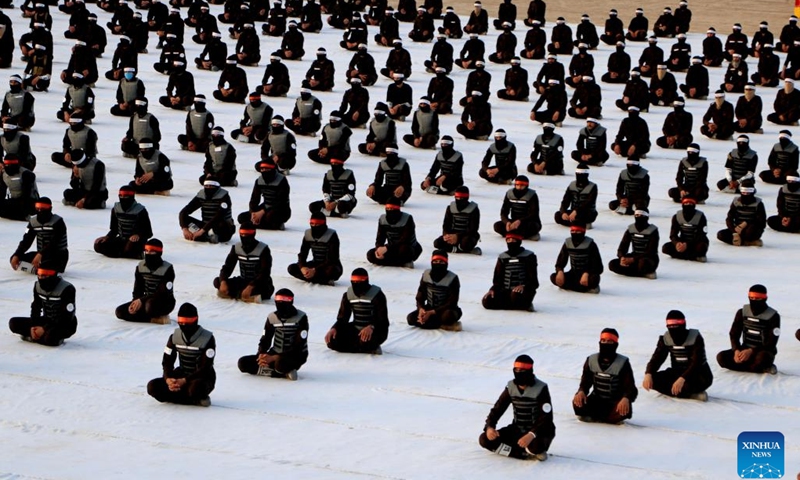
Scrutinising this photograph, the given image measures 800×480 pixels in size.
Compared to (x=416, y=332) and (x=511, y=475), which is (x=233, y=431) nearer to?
(x=511, y=475)

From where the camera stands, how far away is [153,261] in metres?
20.5

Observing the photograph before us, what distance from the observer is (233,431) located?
663 inches

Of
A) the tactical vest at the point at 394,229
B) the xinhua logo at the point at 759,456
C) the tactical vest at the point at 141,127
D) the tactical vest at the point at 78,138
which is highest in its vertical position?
the tactical vest at the point at 141,127

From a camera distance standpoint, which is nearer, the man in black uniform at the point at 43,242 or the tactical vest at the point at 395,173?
the man in black uniform at the point at 43,242

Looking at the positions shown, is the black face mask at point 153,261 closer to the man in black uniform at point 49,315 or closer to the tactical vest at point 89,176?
the man in black uniform at point 49,315

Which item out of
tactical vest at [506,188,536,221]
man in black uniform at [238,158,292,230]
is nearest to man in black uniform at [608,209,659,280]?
tactical vest at [506,188,536,221]

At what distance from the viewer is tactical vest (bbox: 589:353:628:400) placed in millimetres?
17266

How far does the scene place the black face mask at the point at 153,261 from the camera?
20516mm

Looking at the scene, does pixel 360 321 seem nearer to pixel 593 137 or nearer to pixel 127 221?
pixel 127 221

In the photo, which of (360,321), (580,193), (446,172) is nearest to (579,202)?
(580,193)

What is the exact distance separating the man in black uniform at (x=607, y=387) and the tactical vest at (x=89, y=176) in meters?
11.2

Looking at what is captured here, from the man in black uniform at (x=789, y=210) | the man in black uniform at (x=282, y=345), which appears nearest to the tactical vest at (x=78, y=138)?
the man in black uniform at (x=282, y=345)

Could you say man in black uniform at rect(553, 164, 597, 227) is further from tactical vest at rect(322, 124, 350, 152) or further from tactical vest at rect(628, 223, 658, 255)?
tactical vest at rect(322, 124, 350, 152)

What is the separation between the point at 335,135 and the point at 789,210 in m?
7.94
